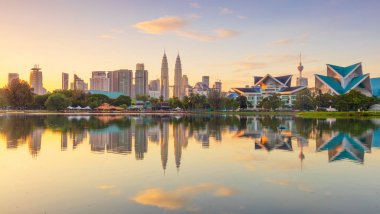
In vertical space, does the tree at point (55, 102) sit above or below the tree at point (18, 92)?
below

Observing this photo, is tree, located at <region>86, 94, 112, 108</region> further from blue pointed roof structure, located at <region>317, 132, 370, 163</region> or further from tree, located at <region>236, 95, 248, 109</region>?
blue pointed roof structure, located at <region>317, 132, 370, 163</region>

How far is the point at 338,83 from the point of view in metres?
111

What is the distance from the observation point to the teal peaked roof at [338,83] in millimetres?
105312

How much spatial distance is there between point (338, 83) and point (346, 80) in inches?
98.2

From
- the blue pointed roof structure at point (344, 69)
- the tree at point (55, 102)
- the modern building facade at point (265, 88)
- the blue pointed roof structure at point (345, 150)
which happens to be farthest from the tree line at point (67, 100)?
the blue pointed roof structure at point (345, 150)

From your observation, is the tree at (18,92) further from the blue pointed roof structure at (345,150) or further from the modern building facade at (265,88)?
the blue pointed roof structure at (345,150)

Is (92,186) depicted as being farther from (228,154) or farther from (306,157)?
(306,157)

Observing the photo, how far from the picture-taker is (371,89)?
360 feet

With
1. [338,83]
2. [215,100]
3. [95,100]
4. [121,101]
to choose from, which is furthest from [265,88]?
[95,100]

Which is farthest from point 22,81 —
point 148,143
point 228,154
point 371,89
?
point 371,89

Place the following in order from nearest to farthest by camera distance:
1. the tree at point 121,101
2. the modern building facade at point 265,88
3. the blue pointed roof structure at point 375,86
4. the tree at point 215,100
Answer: the tree at point 215,100 < the blue pointed roof structure at point 375,86 < the tree at point 121,101 < the modern building facade at point 265,88

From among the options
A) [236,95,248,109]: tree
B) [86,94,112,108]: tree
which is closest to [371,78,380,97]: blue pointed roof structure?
[236,95,248,109]: tree

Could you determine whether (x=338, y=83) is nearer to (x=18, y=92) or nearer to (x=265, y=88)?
(x=265, y=88)

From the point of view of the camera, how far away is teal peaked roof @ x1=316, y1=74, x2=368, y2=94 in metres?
105
